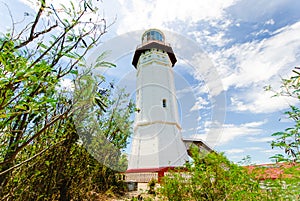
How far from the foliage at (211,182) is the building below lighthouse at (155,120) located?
250 inches

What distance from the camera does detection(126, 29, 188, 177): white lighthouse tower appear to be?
9758mm

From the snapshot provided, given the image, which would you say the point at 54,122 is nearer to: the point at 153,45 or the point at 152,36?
the point at 153,45

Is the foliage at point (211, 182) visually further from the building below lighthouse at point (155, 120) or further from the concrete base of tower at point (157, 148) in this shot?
the concrete base of tower at point (157, 148)

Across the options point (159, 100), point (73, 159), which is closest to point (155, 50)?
point (159, 100)

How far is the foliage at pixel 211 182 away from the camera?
1675 millimetres

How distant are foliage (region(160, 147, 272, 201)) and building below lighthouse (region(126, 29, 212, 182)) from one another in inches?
250

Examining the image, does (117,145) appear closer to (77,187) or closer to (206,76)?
(77,187)

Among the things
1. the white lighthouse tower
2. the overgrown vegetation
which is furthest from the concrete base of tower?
the overgrown vegetation

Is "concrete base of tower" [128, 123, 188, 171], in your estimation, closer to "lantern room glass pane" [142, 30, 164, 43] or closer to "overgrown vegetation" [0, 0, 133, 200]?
"overgrown vegetation" [0, 0, 133, 200]

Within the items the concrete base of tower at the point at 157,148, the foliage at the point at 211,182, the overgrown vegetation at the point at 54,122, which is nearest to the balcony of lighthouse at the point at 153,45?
the concrete base of tower at the point at 157,148

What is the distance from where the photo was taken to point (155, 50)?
12.8 meters

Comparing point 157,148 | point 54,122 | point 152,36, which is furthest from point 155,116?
point 54,122

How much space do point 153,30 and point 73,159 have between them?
13669 millimetres

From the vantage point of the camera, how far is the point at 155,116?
10.7m
